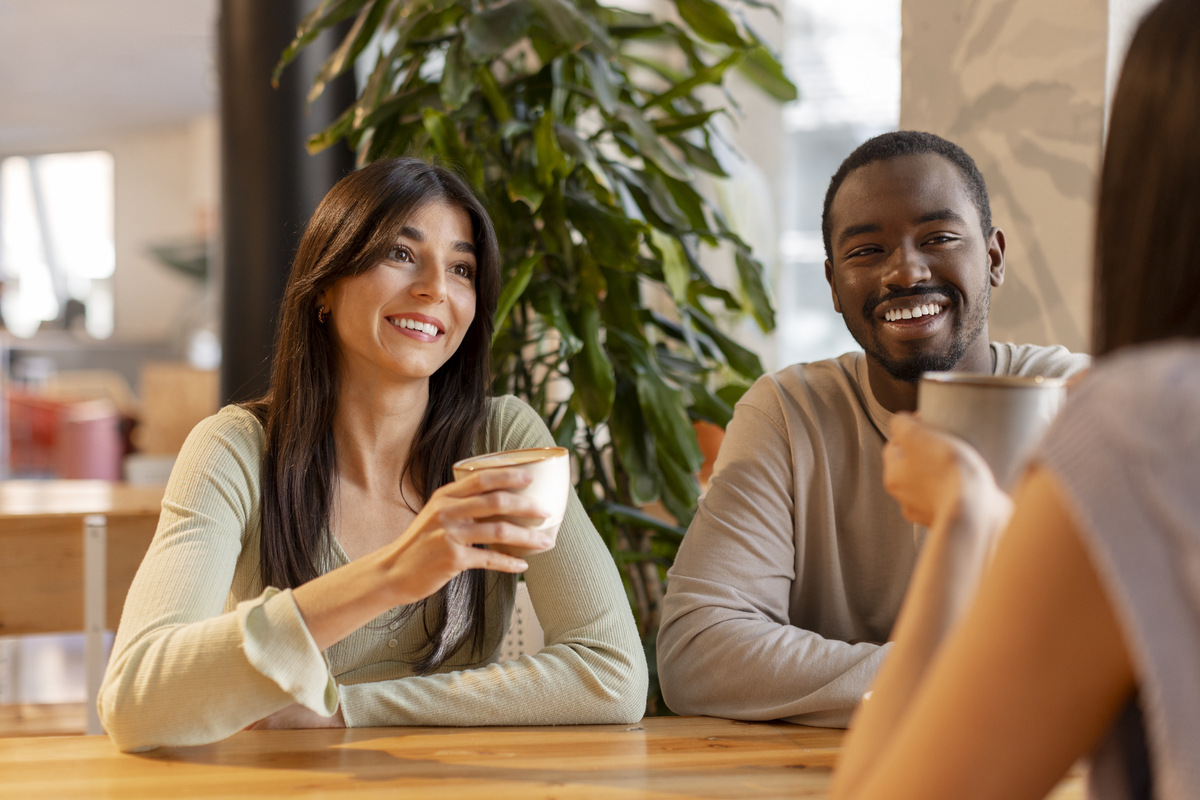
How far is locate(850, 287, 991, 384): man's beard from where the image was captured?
1422 millimetres

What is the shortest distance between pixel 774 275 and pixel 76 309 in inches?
374

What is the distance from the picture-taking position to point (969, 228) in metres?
1.42

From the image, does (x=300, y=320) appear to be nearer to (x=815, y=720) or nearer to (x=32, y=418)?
(x=815, y=720)

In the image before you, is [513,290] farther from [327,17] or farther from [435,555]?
[435,555]

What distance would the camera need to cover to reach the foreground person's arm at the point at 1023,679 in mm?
519

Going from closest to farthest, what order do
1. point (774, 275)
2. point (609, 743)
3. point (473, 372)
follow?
point (609, 743) < point (473, 372) < point (774, 275)

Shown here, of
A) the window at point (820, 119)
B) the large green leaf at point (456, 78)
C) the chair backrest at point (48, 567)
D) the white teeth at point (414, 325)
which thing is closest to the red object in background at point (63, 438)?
the window at point (820, 119)

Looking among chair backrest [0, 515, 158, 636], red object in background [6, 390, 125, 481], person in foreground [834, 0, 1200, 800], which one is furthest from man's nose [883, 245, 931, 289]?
red object in background [6, 390, 125, 481]

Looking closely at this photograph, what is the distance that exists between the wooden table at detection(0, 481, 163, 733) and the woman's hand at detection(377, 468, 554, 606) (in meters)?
1.43

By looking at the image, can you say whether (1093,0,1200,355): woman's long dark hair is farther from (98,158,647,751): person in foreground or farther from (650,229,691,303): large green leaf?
(650,229,691,303): large green leaf

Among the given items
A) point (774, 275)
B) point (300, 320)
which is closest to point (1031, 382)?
point (300, 320)

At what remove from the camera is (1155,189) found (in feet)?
1.87

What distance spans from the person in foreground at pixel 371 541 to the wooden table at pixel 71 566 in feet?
3.18

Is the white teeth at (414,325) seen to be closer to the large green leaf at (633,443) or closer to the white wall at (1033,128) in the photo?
the large green leaf at (633,443)
